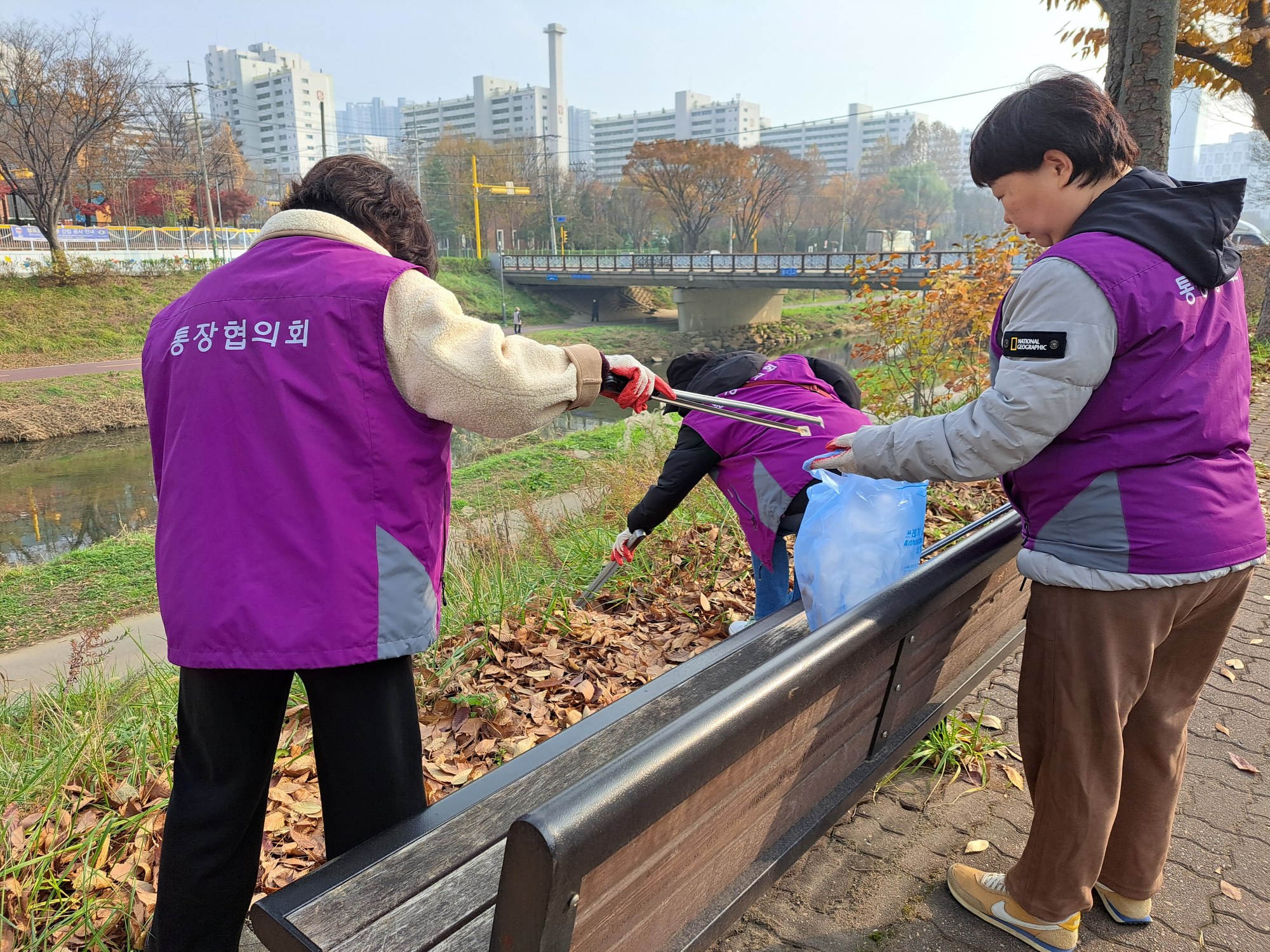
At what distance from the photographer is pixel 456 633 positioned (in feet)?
12.5

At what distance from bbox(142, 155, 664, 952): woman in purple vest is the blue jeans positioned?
1.83m

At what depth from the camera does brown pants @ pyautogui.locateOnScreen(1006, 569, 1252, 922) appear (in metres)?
1.78

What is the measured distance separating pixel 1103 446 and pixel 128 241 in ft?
143

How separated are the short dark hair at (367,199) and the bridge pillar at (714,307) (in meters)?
40.6

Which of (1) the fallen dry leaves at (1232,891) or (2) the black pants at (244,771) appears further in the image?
(1) the fallen dry leaves at (1232,891)

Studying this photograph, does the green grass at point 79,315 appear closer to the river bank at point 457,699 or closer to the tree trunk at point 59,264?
the tree trunk at point 59,264

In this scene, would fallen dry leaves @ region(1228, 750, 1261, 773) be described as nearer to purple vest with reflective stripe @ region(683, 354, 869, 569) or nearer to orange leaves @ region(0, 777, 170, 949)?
purple vest with reflective stripe @ region(683, 354, 869, 569)

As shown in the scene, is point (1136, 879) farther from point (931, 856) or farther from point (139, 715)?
point (139, 715)

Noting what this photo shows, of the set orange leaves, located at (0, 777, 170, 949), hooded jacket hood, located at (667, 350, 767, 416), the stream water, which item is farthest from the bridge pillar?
orange leaves, located at (0, 777, 170, 949)

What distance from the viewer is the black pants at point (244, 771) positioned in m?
1.73

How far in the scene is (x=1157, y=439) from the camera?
1.67m

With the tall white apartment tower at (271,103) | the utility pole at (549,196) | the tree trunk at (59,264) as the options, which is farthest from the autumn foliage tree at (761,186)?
the tall white apartment tower at (271,103)

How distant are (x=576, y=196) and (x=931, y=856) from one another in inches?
2724

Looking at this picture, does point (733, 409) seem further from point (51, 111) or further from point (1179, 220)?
point (51, 111)
